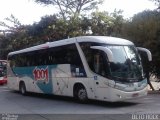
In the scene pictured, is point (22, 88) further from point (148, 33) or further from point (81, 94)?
point (148, 33)

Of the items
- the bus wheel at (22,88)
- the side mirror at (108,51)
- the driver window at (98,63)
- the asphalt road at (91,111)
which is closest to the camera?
the asphalt road at (91,111)

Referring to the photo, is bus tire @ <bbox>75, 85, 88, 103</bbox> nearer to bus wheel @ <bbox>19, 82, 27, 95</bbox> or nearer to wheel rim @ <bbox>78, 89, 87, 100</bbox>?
wheel rim @ <bbox>78, 89, 87, 100</bbox>

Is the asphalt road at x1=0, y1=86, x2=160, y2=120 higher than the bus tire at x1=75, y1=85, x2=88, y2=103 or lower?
lower

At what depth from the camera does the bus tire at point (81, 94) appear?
15.6 metres

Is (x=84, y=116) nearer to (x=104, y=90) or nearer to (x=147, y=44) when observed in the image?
(x=104, y=90)

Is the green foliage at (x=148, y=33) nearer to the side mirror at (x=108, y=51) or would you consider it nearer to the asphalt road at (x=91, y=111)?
the asphalt road at (x=91, y=111)

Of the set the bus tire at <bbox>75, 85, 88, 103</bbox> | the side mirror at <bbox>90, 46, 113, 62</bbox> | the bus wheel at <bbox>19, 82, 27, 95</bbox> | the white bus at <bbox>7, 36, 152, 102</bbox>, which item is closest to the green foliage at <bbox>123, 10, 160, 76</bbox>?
the white bus at <bbox>7, 36, 152, 102</bbox>

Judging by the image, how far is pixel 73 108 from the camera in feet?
47.3

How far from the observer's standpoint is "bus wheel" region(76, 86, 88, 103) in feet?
51.1

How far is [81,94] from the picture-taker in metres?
15.8

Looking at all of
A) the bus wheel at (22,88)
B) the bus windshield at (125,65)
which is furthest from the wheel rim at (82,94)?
the bus wheel at (22,88)

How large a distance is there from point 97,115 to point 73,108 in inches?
89.3

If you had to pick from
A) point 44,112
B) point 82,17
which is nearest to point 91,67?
point 44,112

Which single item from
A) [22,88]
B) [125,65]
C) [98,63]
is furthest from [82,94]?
[22,88]
